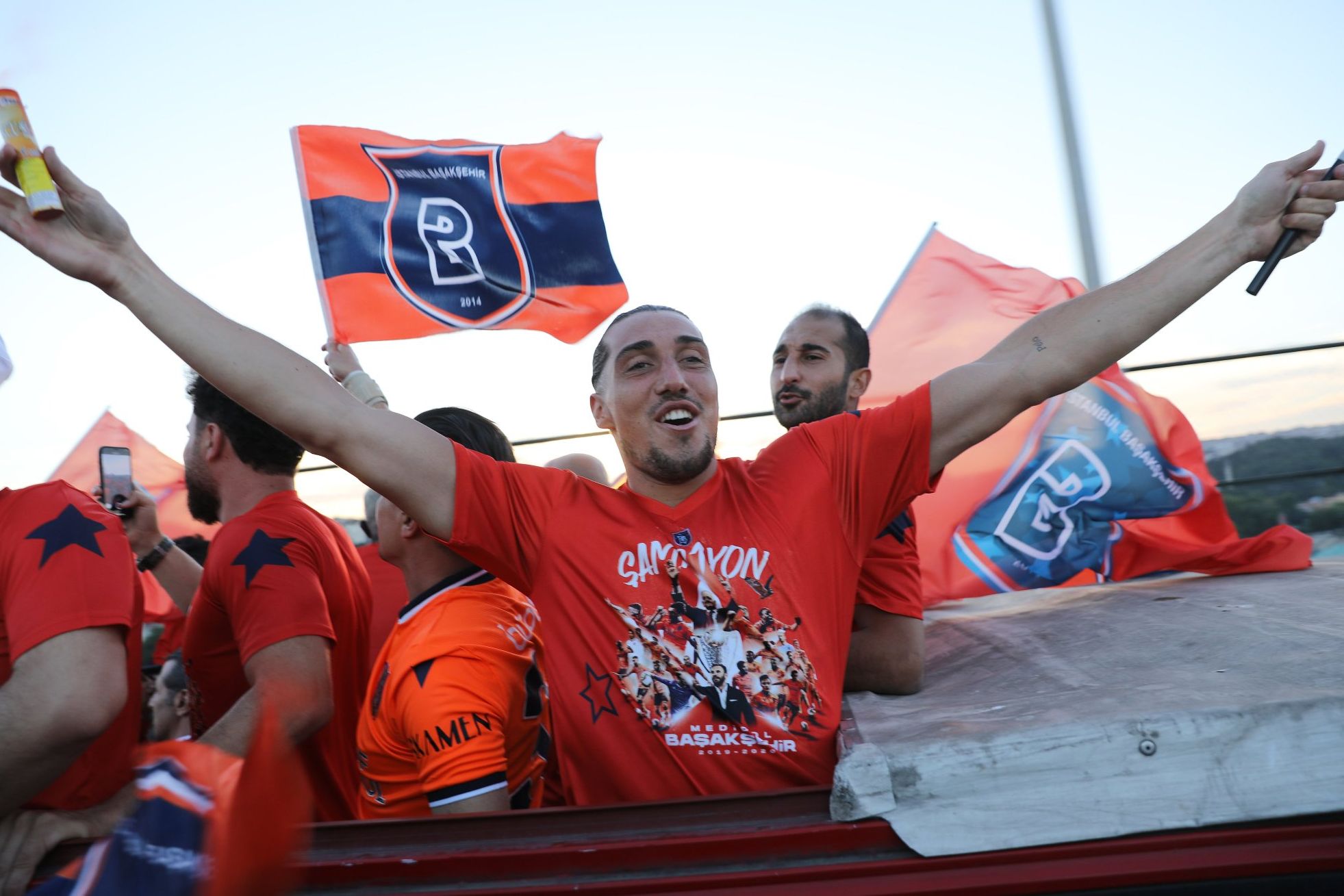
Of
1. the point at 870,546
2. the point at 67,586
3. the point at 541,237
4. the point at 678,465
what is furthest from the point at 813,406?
the point at 67,586

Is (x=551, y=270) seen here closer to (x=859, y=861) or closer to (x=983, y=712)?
(x=983, y=712)

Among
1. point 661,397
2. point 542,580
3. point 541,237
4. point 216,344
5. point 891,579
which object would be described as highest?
point 541,237

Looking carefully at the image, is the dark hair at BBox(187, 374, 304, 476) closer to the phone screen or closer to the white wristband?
the white wristband

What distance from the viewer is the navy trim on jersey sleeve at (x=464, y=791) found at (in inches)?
83.9

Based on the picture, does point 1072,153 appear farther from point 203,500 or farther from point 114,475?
point 114,475

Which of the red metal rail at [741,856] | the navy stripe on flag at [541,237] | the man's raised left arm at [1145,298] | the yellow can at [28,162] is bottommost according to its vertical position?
the red metal rail at [741,856]

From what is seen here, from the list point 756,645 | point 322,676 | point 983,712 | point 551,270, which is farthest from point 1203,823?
point 551,270

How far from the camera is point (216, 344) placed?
7.03 ft

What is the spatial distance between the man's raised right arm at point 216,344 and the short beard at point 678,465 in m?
0.59

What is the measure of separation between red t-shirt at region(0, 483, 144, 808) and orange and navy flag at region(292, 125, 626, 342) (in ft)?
6.02

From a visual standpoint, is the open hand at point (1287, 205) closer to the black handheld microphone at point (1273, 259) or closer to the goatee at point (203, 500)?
the black handheld microphone at point (1273, 259)

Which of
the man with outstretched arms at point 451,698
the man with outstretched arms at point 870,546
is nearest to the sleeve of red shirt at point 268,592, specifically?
the man with outstretched arms at point 451,698

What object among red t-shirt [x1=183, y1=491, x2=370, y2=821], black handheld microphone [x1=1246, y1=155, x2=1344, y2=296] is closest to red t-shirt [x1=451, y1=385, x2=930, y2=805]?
red t-shirt [x1=183, y1=491, x2=370, y2=821]

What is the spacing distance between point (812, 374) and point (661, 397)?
156cm
